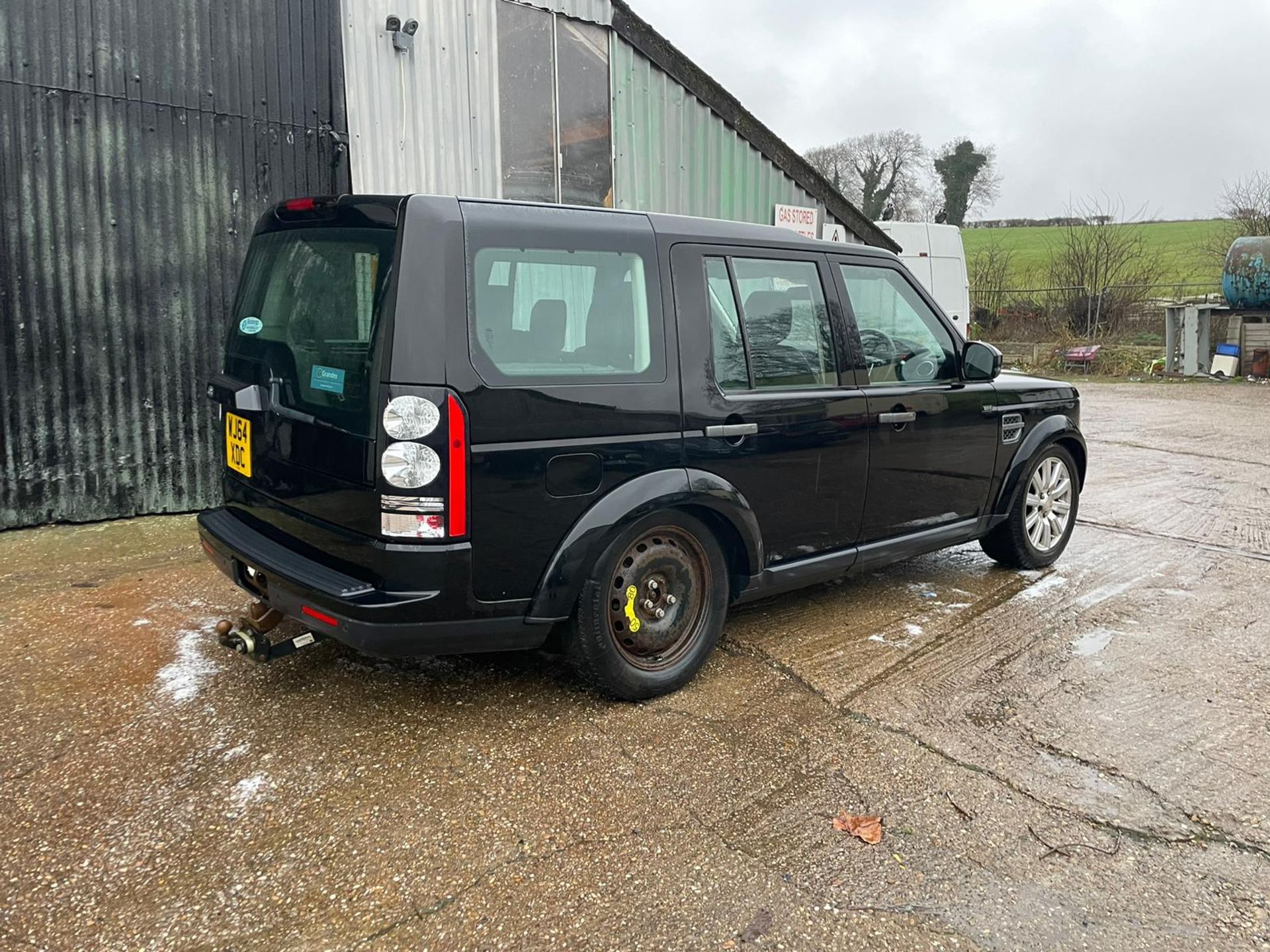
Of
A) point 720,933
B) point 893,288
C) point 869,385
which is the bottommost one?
point 720,933

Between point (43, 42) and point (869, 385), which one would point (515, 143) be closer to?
point (43, 42)

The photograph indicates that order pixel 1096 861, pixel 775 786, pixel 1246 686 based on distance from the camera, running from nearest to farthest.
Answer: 1. pixel 1096 861
2. pixel 775 786
3. pixel 1246 686

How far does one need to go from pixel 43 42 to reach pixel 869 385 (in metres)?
5.22

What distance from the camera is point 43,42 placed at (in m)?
5.52

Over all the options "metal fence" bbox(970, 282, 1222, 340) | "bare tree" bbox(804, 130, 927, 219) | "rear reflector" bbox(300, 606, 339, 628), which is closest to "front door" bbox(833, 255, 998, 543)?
"rear reflector" bbox(300, 606, 339, 628)

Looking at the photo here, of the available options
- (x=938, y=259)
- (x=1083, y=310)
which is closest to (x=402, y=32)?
(x=938, y=259)

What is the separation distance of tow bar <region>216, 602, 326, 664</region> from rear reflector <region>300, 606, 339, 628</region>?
147mm

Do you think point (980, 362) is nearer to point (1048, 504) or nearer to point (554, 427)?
point (1048, 504)

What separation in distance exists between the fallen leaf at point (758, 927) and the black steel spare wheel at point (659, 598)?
1226mm

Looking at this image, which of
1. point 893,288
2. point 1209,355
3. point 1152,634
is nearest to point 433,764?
point 893,288

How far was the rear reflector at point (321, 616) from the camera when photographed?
3.03m

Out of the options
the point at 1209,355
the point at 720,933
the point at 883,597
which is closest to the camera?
the point at 720,933

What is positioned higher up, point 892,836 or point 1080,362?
point 1080,362

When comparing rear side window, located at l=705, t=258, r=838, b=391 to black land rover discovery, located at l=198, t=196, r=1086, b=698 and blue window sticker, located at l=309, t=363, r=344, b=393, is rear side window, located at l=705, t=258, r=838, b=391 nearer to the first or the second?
black land rover discovery, located at l=198, t=196, r=1086, b=698
